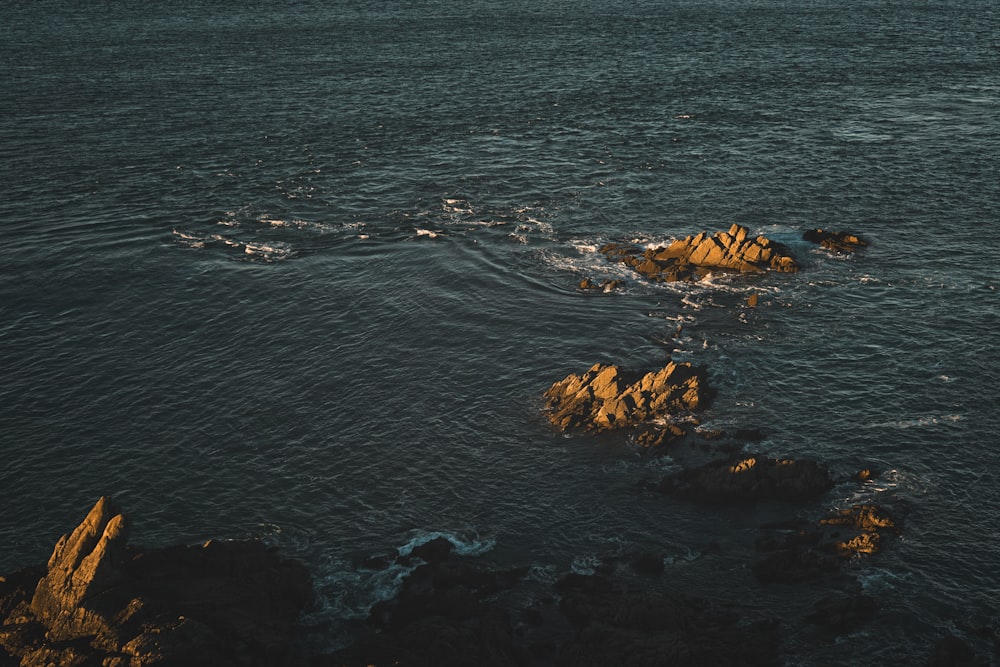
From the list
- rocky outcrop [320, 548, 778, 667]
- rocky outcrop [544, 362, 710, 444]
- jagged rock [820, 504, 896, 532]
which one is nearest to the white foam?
rocky outcrop [320, 548, 778, 667]

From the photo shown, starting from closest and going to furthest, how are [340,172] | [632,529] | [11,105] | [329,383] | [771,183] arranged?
[632,529] < [329,383] < [771,183] < [340,172] < [11,105]

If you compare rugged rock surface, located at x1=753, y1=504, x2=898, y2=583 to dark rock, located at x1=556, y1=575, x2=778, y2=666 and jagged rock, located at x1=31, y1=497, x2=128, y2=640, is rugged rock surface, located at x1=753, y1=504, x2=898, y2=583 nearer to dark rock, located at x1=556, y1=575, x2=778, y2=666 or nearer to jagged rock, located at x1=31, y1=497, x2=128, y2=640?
dark rock, located at x1=556, y1=575, x2=778, y2=666

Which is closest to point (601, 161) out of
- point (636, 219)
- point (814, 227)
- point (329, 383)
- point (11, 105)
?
point (636, 219)

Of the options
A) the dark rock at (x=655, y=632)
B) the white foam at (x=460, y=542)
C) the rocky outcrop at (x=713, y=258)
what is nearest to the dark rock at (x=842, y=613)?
the dark rock at (x=655, y=632)

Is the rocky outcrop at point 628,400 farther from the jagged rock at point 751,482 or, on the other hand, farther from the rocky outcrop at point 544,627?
the rocky outcrop at point 544,627

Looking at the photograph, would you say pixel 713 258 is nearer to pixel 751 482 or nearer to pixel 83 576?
pixel 751 482

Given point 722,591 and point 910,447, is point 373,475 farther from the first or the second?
point 910,447
